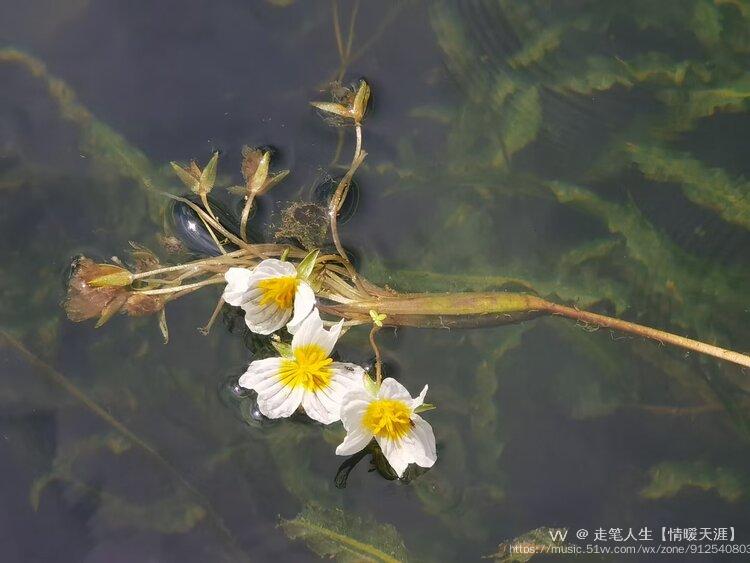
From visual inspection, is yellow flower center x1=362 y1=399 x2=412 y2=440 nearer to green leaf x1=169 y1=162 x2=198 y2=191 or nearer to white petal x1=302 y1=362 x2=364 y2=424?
white petal x1=302 y1=362 x2=364 y2=424

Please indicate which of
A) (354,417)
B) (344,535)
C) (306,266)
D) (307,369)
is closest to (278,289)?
(306,266)

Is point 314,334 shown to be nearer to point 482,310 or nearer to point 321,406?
point 321,406

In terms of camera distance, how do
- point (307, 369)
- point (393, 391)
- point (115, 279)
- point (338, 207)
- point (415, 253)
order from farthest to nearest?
point (415, 253) → point (338, 207) → point (115, 279) → point (307, 369) → point (393, 391)

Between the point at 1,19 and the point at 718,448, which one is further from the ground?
the point at 1,19

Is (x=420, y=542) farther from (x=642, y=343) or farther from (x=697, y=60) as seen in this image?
(x=697, y=60)

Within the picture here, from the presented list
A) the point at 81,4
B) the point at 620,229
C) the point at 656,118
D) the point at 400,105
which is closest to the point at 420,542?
the point at 620,229

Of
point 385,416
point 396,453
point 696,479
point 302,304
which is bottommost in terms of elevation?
point 696,479

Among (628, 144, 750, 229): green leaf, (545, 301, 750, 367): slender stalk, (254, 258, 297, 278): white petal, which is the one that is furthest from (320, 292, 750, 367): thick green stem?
(628, 144, 750, 229): green leaf
